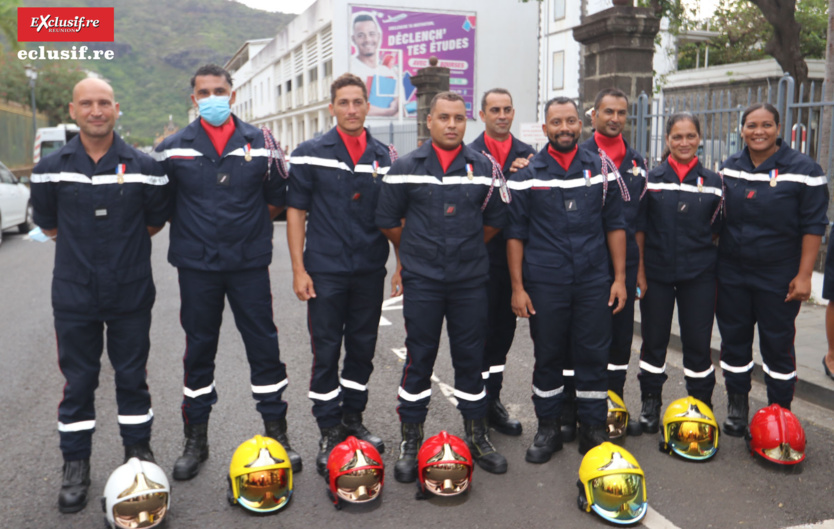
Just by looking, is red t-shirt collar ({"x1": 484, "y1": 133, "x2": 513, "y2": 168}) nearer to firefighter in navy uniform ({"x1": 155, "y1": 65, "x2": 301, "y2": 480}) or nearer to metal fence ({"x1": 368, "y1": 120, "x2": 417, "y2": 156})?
firefighter in navy uniform ({"x1": 155, "y1": 65, "x2": 301, "y2": 480})

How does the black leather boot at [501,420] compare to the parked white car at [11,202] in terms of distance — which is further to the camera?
the parked white car at [11,202]

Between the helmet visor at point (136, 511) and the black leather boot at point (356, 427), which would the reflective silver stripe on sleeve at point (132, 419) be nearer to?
the helmet visor at point (136, 511)

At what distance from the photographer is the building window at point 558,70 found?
33469 mm

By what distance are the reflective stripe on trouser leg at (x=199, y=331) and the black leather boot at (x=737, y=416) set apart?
11.0 feet

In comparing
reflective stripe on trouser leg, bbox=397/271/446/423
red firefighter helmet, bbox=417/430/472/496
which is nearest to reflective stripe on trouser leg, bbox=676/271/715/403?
reflective stripe on trouser leg, bbox=397/271/446/423

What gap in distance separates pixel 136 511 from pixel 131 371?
0.92 m

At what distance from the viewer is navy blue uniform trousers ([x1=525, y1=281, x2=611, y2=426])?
4.36 m

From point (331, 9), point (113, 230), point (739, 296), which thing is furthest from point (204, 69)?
point (331, 9)

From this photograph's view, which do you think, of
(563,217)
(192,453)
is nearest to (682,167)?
(563,217)

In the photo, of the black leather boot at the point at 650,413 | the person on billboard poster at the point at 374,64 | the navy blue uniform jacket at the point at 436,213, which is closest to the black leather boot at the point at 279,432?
the navy blue uniform jacket at the point at 436,213

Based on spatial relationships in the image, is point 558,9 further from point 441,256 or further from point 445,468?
point 445,468

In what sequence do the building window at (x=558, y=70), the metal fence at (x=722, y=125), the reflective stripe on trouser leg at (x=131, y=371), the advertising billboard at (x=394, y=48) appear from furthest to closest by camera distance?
the building window at (x=558, y=70), the advertising billboard at (x=394, y=48), the metal fence at (x=722, y=125), the reflective stripe on trouser leg at (x=131, y=371)

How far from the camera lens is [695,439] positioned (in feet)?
14.3

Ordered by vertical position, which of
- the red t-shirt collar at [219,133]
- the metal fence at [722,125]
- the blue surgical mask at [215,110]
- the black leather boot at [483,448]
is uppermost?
the metal fence at [722,125]
